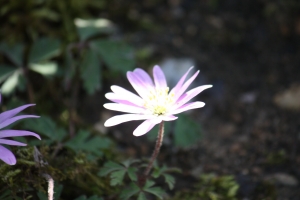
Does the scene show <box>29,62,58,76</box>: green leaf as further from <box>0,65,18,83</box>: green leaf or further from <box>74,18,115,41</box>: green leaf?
<box>74,18,115,41</box>: green leaf

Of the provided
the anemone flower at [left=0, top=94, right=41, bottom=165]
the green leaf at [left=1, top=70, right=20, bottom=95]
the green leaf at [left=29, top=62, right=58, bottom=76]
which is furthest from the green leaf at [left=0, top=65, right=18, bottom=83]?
the anemone flower at [left=0, top=94, right=41, bottom=165]

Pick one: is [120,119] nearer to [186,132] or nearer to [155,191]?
[155,191]

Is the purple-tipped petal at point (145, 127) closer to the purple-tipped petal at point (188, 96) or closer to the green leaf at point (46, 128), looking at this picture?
the purple-tipped petal at point (188, 96)

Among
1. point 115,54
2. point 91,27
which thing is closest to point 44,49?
point 91,27

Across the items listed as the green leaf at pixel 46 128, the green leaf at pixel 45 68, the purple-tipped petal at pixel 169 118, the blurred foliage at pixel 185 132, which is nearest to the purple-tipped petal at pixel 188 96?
the purple-tipped petal at pixel 169 118

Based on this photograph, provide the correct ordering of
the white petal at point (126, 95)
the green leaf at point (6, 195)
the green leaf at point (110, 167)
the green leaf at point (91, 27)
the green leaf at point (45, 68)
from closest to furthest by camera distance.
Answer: the green leaf at point (6, 195) → the white petal at point (126, 95) → the green leaf at point (110, 167) → the green leaf at point (45, 68) → the green leaf at point (91, 27)

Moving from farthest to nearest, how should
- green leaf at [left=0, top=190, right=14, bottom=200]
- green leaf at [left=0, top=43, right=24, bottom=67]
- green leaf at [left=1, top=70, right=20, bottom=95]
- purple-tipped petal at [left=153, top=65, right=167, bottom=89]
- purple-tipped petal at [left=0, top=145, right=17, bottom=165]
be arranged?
green leaf at [left=0, top=43, right=24, bottom=67] → green leaf at [left=1, top=70, right=20, bottom=95] → purple-tipped petal at [left=153, top=65, right=167, bottom=89] → green leaf at [left=0, top=190, right=14, bottom=200] → purple-tipped petal at [left=0, top=145, right=17, bottom=165]

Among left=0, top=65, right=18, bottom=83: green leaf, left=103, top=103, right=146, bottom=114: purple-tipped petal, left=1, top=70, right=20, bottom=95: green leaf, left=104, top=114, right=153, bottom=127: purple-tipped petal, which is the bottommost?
left=104, top=114, right=153, bottom=127: purple-tipped petal
